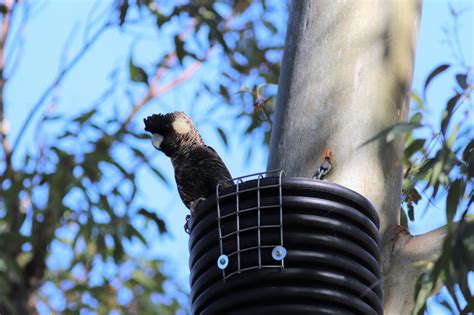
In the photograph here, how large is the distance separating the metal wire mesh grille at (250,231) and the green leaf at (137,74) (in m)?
2.56

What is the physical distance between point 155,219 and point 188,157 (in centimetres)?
175

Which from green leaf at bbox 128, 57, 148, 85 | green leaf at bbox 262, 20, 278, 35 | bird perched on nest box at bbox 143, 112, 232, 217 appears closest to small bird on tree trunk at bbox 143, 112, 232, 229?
bird perched on nest box at bbox 143, 112, 232, 217

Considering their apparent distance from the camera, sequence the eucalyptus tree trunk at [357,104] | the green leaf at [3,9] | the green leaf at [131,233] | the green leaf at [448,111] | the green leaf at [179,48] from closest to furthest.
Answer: the green leaf at [448,111]
the eucalyptus tree trunk at [357,104]
the green leaf at [131,233]
the green leaf at [179,48]
the green leaf at [3,9]

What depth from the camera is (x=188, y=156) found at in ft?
7.84

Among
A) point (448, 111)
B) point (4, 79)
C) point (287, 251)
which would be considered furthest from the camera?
point (4, 79)

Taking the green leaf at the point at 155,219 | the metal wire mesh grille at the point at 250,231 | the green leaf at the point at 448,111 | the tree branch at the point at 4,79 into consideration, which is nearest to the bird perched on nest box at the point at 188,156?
the metal wire mesh grille at the point at 250,231

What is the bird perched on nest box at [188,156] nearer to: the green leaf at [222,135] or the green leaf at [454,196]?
the green leaf at [454,196]

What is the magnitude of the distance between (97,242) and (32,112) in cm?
66

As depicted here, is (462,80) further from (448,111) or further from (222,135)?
(222,135)

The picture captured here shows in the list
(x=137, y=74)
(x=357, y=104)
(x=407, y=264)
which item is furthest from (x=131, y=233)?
(x=407, y=264)

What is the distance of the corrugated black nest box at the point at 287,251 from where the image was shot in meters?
1.71

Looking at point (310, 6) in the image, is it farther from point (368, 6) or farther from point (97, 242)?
point (97, 242)

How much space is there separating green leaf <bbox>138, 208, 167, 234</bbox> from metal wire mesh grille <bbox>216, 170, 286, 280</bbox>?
2251mm

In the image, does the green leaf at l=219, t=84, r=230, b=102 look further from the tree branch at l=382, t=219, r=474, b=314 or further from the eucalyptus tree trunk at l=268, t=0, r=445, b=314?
the tree branch at l=382, t=219, r=474, b=314
